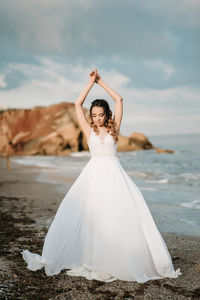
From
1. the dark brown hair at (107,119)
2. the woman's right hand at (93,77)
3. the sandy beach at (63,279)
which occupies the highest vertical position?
the woman's right hand at (93,77)

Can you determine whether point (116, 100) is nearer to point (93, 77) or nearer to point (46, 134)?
point (93, 77)

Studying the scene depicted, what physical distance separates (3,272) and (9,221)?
2.89 m

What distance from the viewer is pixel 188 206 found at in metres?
9.02

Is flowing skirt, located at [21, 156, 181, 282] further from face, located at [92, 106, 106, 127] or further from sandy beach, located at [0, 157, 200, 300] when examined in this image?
face, located at [92, 106, 106, 127]

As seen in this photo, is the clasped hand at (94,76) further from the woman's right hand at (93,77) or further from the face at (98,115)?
the face at (98,115)

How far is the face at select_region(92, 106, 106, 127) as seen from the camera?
395 cm

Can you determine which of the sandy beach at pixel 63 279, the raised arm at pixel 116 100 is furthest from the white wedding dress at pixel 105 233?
the raised arm at pixel 116 100

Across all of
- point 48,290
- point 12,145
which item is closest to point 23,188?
point 48,290

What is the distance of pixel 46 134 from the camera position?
49875 mm

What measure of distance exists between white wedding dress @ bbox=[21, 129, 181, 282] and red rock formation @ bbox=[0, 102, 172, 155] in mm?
39415

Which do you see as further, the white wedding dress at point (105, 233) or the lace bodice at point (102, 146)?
the lace bodice at point (102, 146)

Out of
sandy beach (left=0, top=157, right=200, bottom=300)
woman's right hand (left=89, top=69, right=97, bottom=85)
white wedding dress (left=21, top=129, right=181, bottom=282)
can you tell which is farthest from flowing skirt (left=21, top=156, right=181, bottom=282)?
woman's right hand (left=89, top=69, right=97, bottom=85)

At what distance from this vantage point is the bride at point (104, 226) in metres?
3.66

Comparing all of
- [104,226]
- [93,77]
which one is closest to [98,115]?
[93,77]
